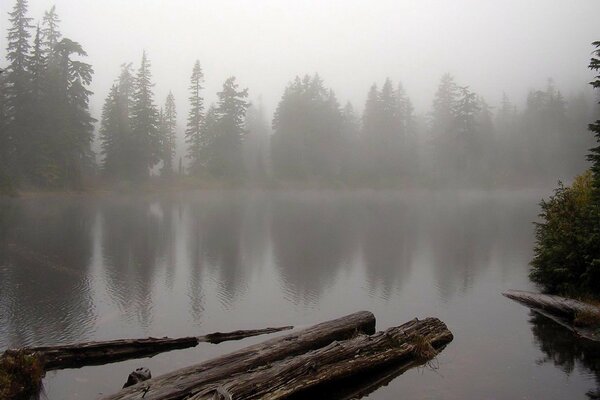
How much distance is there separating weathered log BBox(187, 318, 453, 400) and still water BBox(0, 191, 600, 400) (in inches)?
20.0

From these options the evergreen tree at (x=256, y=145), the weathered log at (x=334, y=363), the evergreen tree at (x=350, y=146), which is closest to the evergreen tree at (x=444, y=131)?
the evergreen tree at (x=350, y=146)

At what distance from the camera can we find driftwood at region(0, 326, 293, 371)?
30.0 ft

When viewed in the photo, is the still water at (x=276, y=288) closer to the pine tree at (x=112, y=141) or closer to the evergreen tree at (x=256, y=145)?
the pine tree at (x=112, y=141)

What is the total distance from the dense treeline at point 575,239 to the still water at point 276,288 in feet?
5.72

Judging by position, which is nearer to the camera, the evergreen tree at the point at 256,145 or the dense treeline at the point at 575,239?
the dense treeline at the point at 575,239

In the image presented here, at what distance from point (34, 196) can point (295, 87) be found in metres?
51.0

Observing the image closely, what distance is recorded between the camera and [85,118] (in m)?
56.6

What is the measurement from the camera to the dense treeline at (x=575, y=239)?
14.6m

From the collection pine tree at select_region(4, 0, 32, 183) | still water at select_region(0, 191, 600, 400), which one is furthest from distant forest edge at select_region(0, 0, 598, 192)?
still water at select_region(0, 191, 600, 400)

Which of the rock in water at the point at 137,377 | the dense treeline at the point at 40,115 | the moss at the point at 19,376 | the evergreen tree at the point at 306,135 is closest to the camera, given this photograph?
the moss at the point at 19,376

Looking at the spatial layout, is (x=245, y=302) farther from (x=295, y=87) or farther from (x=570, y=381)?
(x=295, y=87)

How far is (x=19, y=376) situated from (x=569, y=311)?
1441cm

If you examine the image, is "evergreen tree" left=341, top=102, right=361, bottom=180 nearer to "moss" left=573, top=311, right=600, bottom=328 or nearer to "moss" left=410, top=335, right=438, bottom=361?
"moss" left=573, top=311, right=600, bottom=328

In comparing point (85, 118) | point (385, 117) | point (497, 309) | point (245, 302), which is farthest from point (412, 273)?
point (385, 117)
